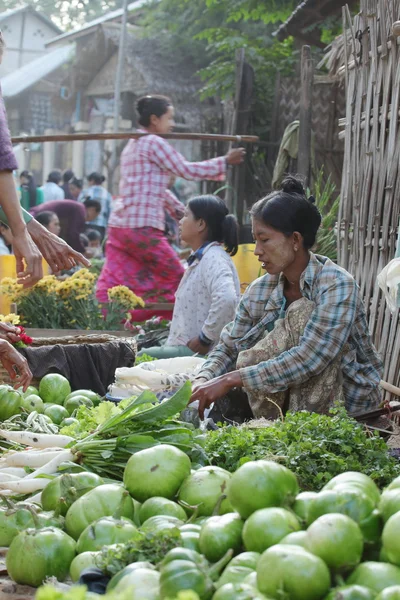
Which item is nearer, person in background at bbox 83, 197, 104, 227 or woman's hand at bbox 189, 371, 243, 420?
woman's hand at bbox 189, 371, 243, 420

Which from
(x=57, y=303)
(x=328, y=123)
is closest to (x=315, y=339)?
(x=57, y=303)

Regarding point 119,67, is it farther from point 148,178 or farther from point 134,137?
point 148,178

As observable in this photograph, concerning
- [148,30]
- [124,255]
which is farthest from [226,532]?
[148,30]

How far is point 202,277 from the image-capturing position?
18.2 ft

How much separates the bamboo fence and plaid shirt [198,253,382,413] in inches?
23.6

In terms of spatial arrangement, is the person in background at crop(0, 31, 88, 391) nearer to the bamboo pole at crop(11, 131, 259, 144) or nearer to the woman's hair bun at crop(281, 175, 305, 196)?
the woman's hair bun at crop(281, 175, 305, 196)

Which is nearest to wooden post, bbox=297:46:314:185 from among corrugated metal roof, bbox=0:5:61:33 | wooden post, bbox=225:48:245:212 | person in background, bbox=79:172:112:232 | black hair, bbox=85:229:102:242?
wooden post, bbox=225:48:245:212

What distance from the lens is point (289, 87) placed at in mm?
11195

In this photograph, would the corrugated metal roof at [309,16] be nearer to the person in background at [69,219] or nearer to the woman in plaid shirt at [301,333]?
the person in background at [69,219]

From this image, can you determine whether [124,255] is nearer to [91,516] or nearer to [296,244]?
[296,244]

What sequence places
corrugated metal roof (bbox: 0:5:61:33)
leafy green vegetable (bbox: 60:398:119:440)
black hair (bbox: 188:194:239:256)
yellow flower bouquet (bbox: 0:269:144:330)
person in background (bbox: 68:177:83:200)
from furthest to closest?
corrugated metal roof (bbox: 0:5:61:33) → person in background (bbox: 68:177:83:200) → yellow flower bouquet (bbox: 0:269:144:330) → black hair (bbox: 188:194:239:256) → leafy green vegetable (bbox: 60:398:119:440)

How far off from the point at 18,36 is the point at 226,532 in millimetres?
41070

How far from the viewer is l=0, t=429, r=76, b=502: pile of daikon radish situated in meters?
2.59

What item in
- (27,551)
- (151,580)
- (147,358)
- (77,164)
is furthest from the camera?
(77,164)
